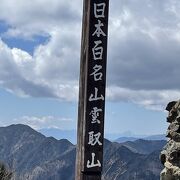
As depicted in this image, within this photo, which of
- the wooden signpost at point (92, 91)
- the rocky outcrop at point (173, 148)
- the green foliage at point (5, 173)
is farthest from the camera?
the green foliage at point (5, 173)

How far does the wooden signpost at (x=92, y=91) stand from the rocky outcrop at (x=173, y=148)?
3.23 meters

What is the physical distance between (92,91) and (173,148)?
352 cm

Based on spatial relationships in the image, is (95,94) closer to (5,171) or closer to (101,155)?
(101,155)

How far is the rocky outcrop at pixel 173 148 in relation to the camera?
12.2 meters

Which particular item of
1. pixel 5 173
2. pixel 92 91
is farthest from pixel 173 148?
pixel 5 173

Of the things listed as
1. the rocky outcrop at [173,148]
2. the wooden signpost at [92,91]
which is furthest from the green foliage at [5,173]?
the wooden signpost at [92,91]

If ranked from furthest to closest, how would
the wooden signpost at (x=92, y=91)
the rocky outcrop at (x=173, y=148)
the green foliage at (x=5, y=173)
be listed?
the green foliage at (x=5, y=173) < the rocky outcrop at (x=173, y=148) < the wooden signpost at (x=92, y=91)

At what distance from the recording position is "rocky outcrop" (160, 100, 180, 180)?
12.2 meters

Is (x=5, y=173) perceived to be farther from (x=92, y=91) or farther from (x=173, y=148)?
(x=92, y=91)

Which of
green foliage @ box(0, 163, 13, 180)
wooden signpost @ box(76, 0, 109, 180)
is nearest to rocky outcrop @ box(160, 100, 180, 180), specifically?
wooden signpost @ box(76, 0, 109, 180)

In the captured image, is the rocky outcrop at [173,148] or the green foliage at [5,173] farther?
the green foliage at [5,173]

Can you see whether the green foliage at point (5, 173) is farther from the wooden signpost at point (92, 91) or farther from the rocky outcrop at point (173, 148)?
the wooden signpost at point (92, 91)

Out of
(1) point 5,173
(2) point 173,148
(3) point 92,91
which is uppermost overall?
(3) point 92,91

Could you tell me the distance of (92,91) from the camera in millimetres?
9641
